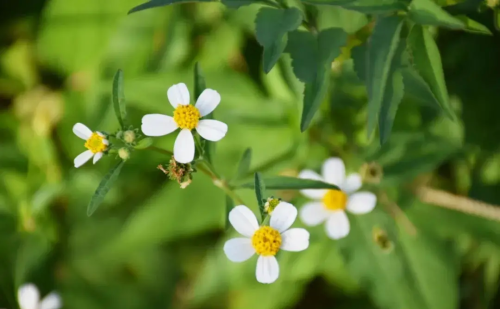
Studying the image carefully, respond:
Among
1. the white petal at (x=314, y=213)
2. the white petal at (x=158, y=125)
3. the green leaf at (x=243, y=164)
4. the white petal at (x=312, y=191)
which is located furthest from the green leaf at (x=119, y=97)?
the white petal at (x=314, y=213)

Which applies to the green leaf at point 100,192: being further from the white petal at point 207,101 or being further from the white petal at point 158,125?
the white petal at point 207,101

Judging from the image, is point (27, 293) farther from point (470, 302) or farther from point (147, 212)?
point (470, 302)

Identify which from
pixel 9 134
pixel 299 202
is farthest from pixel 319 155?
pixel 9 134

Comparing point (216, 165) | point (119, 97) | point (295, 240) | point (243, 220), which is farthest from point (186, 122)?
point (216, 165)

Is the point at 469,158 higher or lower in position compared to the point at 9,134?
higher

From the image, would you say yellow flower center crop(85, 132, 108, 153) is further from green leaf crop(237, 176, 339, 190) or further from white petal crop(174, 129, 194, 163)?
green leaf crop(237, 176, 339, 190)

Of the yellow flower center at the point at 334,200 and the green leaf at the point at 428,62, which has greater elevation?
the green leaf at the point at 428,62

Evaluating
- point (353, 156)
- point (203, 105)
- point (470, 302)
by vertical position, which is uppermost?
point (203, 105)
